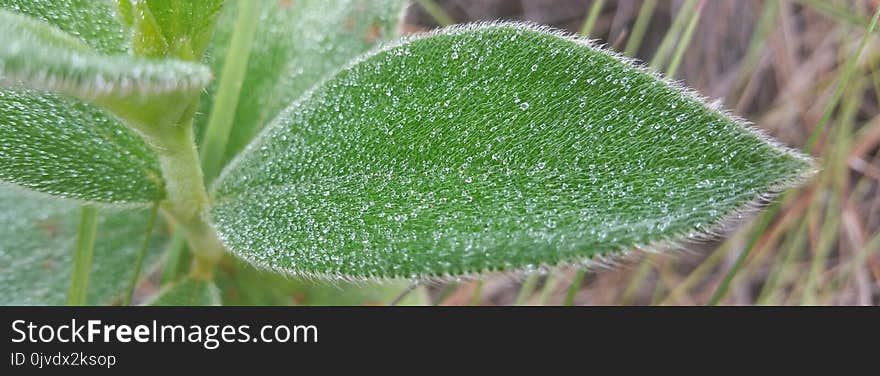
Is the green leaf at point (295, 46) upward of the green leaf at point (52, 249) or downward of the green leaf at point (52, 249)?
upward

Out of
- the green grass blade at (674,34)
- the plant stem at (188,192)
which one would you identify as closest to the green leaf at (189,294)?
the plant stem at (188,192)

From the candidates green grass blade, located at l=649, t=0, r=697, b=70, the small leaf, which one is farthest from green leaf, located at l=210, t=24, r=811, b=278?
green grass blade, located at l=649, t=0, r=697, b=70

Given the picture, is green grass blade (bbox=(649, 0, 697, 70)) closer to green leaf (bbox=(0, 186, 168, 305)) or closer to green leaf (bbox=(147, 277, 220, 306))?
green leaf (bbox=(147, 277, 220, 306))

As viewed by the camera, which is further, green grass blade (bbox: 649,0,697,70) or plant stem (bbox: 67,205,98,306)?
green grass blade (bbox: 649,0,697,70)

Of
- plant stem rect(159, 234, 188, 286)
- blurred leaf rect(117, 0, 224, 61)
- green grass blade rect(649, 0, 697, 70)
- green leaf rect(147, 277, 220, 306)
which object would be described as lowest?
green leaf rect(147, 277, 220, 306)

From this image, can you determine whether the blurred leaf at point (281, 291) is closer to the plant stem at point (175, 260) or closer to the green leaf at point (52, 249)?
the plant stem at point (175, 260)

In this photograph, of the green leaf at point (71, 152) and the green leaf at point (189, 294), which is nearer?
the green leaf at point (71, 152)

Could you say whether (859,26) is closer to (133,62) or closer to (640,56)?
(640,56)
